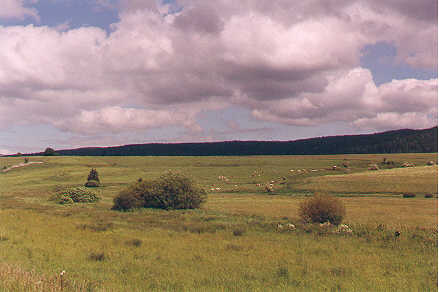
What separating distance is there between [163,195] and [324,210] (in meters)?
19.7

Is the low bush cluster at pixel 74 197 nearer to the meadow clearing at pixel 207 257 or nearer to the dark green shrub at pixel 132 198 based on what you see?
the dark green shrub at pixel 132 198

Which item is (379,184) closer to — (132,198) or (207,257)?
(132,198)

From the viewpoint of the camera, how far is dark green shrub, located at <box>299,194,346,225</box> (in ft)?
98.9

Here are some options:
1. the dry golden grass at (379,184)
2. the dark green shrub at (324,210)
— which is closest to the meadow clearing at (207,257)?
the dark green shrub at (324,210)

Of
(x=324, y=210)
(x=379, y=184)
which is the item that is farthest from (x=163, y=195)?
(x=379, y=184)

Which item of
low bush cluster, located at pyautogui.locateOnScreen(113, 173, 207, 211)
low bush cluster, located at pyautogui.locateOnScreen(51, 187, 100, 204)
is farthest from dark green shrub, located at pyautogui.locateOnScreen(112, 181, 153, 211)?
low bush cluster, located at pyautogui.locateOnScreen(51, 187, 100, 204)

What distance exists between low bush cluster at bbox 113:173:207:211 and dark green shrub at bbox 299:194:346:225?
54.9 feet

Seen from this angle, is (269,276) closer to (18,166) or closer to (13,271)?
(13,271)

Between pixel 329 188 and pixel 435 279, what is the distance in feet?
207

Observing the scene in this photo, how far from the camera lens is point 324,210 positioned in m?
30.2

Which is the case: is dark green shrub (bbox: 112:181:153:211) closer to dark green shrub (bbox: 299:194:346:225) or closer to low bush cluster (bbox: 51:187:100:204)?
low bush cluster (bbox: 51:187:100:204)

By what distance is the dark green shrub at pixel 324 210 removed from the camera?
30.1 meters

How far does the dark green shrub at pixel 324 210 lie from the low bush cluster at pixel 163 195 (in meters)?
16.7

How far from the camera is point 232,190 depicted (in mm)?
80000
